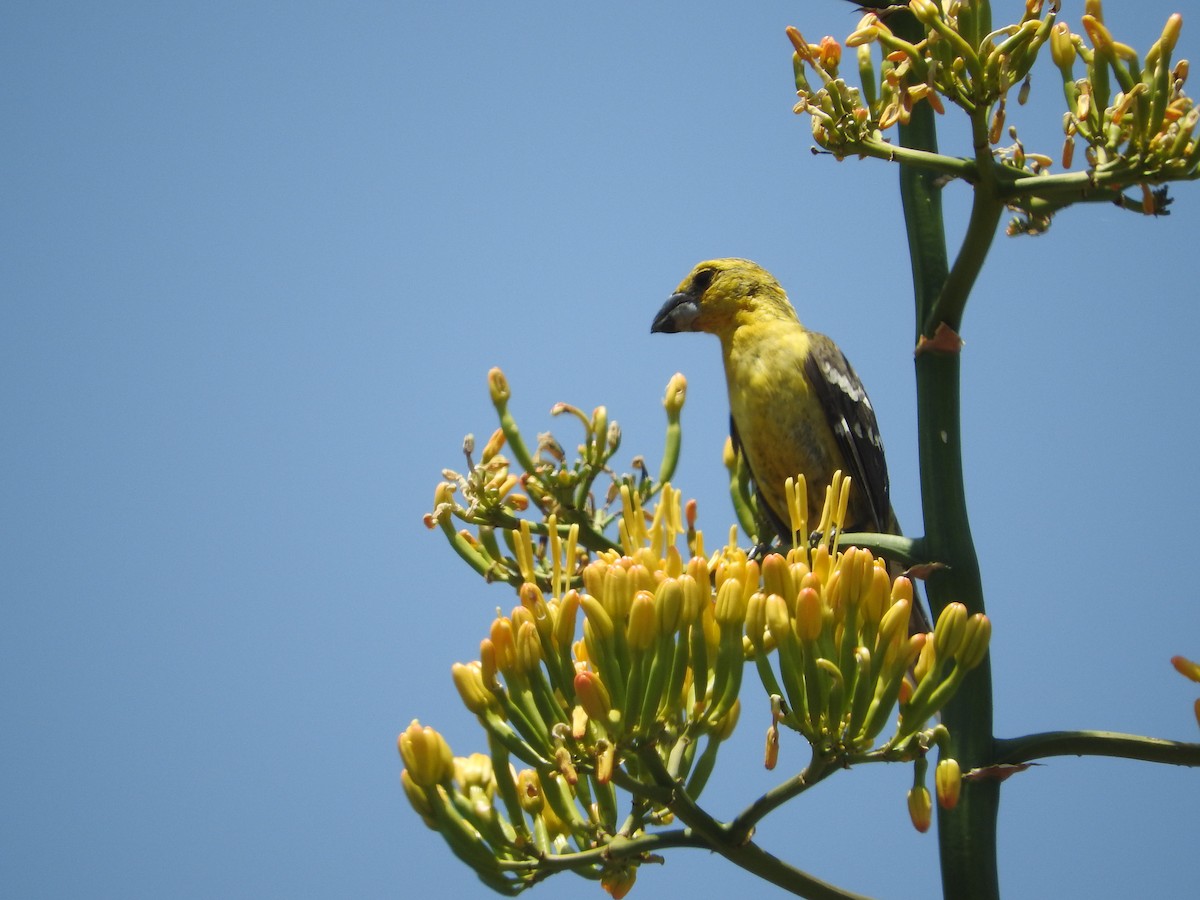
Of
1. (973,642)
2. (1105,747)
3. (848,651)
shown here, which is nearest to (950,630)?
(973,642)

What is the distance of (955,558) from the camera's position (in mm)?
2748

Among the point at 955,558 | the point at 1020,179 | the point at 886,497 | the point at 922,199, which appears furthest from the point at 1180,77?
the point at 886,497

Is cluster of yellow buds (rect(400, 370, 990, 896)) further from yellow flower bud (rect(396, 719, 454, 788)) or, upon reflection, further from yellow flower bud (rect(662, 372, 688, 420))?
yellow flower bud (rect(662, 372, 688, 420))

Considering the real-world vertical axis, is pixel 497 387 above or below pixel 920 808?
above

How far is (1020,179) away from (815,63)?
57 cm

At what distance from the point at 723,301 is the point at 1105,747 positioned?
3697 mm

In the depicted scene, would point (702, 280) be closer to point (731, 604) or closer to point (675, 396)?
point (675, 396)

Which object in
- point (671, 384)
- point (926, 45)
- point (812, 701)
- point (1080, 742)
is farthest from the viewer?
point (671, 384)

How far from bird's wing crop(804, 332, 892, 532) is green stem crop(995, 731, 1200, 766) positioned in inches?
102

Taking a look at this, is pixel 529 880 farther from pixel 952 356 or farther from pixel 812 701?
pixel 952 356

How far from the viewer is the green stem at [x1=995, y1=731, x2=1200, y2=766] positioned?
243cm

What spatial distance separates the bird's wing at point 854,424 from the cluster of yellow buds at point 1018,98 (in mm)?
2486

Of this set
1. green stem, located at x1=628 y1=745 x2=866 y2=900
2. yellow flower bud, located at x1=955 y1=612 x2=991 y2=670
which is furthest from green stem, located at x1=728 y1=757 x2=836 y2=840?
yellow flower bud, located at x1=955 y1=612 x2=991 y2=670

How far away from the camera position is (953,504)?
2.79 m
